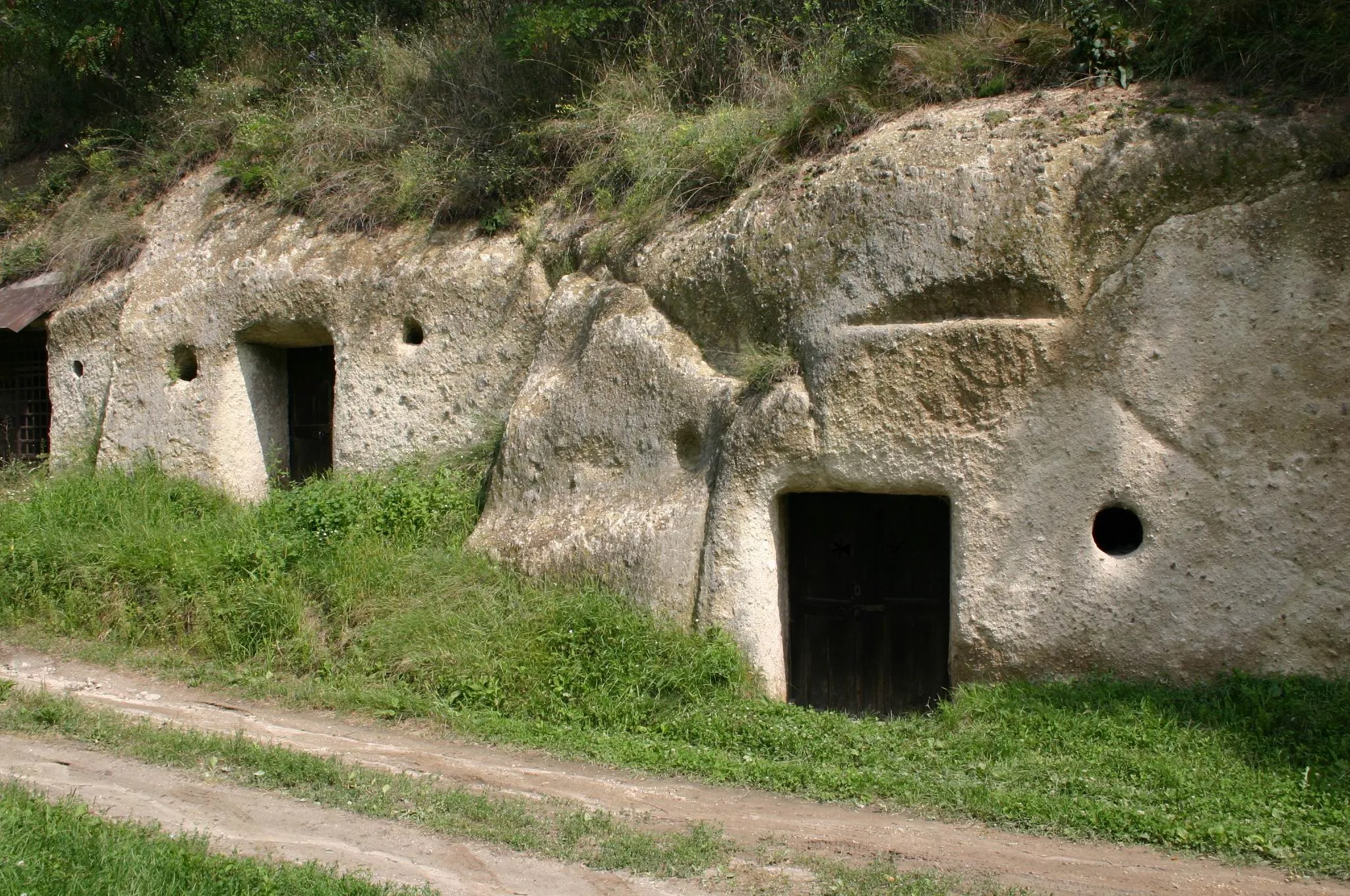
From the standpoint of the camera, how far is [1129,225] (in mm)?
6383

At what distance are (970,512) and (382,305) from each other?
5.32 metres

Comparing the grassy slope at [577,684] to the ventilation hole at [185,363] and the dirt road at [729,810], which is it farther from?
the ventilation hole at [185,363]

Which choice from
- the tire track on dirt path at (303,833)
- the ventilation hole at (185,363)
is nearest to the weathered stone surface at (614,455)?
the tire track on dirt path at (303,833)

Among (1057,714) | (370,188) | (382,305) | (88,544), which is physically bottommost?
(1057,714)

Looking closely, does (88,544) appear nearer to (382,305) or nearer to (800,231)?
(382,305)

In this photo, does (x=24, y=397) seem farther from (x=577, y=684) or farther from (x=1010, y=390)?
(x=1010, y=390)

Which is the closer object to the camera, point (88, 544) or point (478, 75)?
point (88, 544)

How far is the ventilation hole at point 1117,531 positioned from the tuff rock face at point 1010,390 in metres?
0.51

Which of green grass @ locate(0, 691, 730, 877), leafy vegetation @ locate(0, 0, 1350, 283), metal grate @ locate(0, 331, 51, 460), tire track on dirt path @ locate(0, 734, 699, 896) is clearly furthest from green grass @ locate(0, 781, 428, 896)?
metal grate @ locate(0, 331, 51, 460)

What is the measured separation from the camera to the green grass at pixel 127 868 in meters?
3.98

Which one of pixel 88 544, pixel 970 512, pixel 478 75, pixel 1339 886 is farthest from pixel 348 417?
pixel 1339 886

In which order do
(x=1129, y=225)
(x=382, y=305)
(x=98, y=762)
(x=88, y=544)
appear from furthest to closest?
(x=382, y=305) < (x=88, y=544) < (x=1129, y=225) < (x=98, y=762)

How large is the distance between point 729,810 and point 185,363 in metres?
7.33

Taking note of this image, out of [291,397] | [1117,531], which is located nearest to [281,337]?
[291,397]
